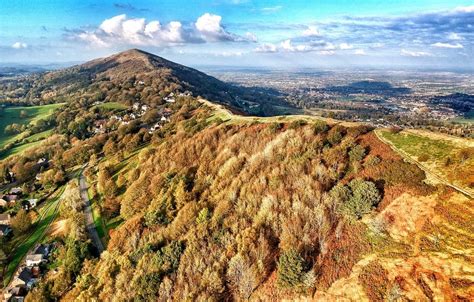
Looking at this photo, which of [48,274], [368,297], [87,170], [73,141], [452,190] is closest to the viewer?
[368,297]

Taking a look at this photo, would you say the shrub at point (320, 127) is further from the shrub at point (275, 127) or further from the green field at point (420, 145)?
the green field at point (420, 145)

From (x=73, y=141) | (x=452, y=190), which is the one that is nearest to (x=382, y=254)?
(x=452, y=190)

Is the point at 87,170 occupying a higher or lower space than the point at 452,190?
lower

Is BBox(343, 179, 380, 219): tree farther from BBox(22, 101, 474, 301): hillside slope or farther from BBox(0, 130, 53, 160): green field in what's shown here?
BBox(0, 130, 53, 160): green field

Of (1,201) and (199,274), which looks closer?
(199,274)

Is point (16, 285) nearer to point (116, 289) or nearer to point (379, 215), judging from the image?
point (116, 289)

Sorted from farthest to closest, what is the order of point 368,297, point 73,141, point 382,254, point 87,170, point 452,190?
point 73,141 → point 87,170 → point 452,190 → point 382,254 → point 368,297

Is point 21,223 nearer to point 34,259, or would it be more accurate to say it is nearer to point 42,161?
point 34,259

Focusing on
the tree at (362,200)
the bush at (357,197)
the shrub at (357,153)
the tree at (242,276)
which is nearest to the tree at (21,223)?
the tree at (242,276)
